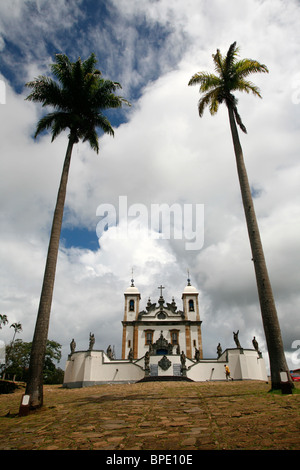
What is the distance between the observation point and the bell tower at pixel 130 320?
39562 millimetres

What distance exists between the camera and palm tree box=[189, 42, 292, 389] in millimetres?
9680

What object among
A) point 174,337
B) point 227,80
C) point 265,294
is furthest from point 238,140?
point 174,337

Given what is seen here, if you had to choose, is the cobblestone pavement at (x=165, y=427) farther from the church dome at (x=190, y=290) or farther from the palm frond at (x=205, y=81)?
the church dome at (x=190, y=290)

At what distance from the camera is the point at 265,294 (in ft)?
33.4

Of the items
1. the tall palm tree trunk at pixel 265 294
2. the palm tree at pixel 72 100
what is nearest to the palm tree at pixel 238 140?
the tall palm tree trunk at pixel 265 294

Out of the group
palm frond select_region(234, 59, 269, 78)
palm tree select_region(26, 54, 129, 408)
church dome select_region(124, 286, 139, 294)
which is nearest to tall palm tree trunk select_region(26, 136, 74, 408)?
palm tree select_region(26, 54, 129, 408)

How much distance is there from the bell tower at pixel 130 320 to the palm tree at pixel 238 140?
31.9 m

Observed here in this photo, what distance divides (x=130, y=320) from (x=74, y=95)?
112ft

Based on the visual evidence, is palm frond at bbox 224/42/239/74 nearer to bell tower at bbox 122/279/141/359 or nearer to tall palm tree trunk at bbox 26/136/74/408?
tall palm tree trunk at bbox 26/136/74/408

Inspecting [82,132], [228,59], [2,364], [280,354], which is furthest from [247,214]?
[2,364]

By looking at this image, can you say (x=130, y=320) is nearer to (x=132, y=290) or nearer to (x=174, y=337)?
(x=132, y=290)

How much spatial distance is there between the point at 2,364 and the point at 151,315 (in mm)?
28287

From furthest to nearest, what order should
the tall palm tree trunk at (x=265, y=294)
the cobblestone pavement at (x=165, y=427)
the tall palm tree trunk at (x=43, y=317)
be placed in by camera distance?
1. the tall palm tree trunk at (x=265, y=294)
2. the tall palm tree trunk at (x=43, y=317)
3. the cobblestone pavement at (x=165, y=427)

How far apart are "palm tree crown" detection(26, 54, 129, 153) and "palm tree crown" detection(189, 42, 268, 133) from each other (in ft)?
13.8
